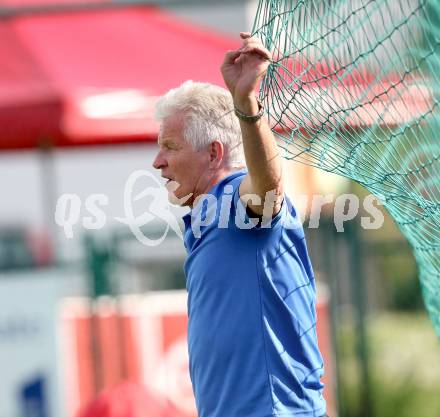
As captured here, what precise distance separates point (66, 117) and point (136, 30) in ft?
4.41

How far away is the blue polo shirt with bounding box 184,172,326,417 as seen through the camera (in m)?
2.79

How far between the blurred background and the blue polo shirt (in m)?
2.62

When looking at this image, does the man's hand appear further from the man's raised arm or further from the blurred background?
the blurred background

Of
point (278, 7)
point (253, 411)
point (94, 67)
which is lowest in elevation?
point (253, 411)

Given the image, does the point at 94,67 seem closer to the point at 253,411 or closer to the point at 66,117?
the point at 66,117

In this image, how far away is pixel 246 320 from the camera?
2793 millimetres

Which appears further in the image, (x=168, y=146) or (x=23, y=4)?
(x=23, y=4)

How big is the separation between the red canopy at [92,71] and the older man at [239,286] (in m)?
3.27

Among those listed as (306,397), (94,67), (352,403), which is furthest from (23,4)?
(306,397)

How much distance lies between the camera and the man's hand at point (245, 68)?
2.58m

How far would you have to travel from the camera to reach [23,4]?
6.75m

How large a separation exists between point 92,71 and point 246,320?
14.2 feet

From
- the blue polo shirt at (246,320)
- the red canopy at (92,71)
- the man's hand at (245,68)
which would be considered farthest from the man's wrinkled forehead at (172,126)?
the red canopy at (92,71)

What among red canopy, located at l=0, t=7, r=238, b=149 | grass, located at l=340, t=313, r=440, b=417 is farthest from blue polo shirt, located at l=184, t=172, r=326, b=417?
grass, located at l=340, t=313, r=440, b=417
